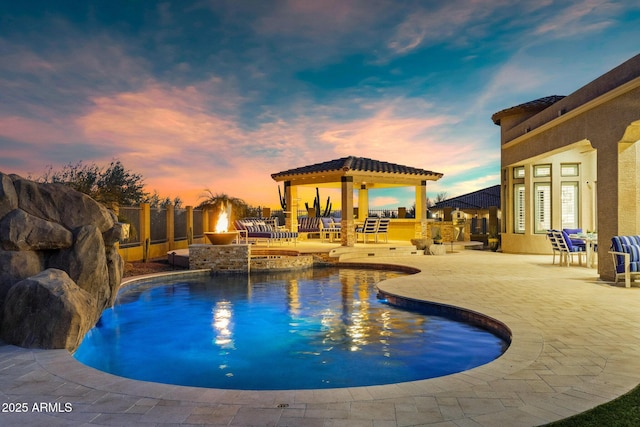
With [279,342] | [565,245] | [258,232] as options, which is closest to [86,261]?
[279,342]

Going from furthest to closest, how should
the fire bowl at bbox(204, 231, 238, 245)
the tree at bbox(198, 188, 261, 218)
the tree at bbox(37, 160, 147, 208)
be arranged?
Answer: the tree at bbox(198, 188, 261, 218), the tree at bbox(37, 160, 147, 208), the fire bowl at bbox(204, 231, 238, 245)

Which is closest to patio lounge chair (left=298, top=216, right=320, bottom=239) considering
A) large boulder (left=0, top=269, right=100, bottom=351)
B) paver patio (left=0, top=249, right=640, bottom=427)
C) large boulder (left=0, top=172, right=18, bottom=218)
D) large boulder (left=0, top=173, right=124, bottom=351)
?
large boulder (left=0, top=173, right=124, bottom=351)

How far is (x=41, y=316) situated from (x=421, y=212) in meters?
16.8

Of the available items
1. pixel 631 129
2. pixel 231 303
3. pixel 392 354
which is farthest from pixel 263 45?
pixel 392 354

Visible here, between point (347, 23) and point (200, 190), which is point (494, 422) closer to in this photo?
point (347, 23)

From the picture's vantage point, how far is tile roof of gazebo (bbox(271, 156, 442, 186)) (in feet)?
56.4

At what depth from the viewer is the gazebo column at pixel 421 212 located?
753 inches

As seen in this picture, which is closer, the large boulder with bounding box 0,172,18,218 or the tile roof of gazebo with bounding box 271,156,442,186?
the large boulder with bounding box 0,172,18,218

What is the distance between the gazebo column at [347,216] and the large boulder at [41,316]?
1238 cm

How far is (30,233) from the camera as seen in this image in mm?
5293

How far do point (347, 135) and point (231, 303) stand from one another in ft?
46.2

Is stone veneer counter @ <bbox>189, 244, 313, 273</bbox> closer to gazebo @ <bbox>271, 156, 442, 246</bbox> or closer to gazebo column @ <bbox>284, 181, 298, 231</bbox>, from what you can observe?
gazebo @ <bbox>271, 156, 442, 246</bbox>

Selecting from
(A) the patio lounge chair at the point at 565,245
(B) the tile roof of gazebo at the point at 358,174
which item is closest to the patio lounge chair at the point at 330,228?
(B) the tile roof of gazebo at the point at 358,174

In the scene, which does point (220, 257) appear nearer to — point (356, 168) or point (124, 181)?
point (356, 168)
